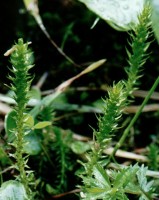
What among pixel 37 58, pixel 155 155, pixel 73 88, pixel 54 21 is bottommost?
pixel 155 155

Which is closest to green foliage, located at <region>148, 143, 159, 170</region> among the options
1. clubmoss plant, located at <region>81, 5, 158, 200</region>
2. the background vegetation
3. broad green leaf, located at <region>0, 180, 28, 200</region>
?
the background vegetation

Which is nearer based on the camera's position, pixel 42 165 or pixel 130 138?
pixel 42 165

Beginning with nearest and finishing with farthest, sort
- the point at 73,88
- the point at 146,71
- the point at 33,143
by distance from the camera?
the point at 33,143 → the point at 73,88 → the point at 146,71

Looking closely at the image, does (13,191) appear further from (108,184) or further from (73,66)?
(73,66)

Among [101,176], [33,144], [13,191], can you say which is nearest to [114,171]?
[101,176]

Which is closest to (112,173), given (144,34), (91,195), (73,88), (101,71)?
(91,195)


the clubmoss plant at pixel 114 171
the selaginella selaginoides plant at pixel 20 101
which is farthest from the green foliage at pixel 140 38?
the selaginella selaginoides plant at pixel 20 101

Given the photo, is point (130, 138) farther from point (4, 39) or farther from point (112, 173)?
point (4, 39)

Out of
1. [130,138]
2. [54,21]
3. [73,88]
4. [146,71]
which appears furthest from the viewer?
[54,21]
